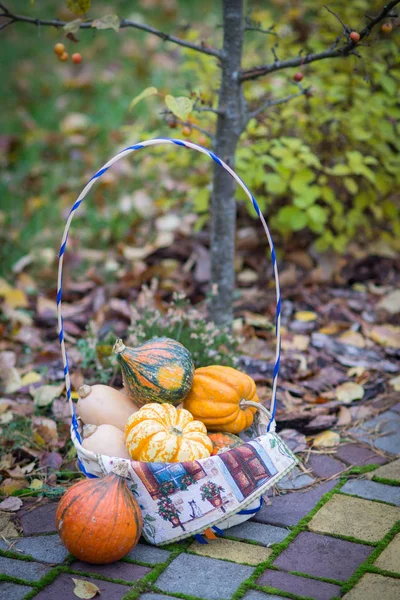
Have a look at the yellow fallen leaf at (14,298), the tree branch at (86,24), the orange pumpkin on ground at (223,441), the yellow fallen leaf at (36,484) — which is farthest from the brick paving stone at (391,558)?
the yellow fallen leaf at (14,298)

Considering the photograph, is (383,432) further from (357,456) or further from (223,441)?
(223,441)

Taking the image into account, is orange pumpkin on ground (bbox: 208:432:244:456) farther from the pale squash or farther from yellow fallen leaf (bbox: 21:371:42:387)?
yellow fallen leaf (bbox: 21:371:42:387)

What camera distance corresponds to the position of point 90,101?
6.11 metres

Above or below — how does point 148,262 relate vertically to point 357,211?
below

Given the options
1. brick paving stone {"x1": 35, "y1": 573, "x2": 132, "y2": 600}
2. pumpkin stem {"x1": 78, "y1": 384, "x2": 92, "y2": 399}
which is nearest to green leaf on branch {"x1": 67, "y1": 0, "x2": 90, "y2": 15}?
pumpkin stem {"x1": 78, "y1": 384, "x2": 92, "y2": 399}

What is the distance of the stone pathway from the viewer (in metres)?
1.80

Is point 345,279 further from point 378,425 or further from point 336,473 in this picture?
point 336,473

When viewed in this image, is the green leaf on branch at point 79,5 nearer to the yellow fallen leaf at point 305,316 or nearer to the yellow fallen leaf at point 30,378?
the yellow fallen leaf at point 30,378

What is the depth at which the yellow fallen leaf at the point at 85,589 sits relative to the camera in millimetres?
1782

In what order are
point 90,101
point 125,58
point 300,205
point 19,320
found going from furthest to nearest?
1. point 125,58
2. point 90,101
3. point 19,320
4. point 300,205

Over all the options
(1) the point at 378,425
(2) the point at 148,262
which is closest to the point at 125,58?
(2) the point at 148,262

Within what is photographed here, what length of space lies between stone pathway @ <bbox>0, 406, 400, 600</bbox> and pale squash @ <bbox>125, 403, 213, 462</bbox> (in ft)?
0.90

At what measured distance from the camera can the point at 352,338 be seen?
134 inches

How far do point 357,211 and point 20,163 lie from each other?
109 inches
